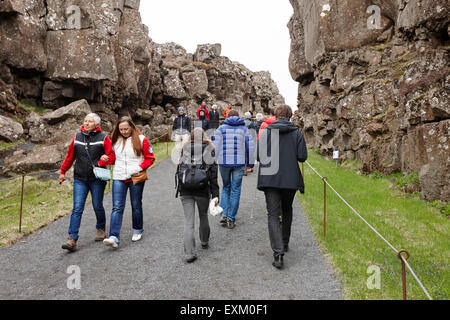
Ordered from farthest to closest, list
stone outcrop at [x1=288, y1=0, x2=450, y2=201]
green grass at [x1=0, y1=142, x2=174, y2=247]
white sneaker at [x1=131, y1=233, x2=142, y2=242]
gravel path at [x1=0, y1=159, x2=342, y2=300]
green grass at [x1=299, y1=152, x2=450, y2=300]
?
stone outcrop at [x1=288, y1=0, x2=450, y2=201] < green grass at [x1=0, y1=142, x2=174, y2=247] < white sneaker at [x1=131, y1=233, x2=142, y2=242] < green grass at [x1=299, y1=152, x2=450, y2=300] < gravel path at [x1=0, y1=159, x2=342, y2=300]

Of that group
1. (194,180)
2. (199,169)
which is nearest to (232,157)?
(199,169)

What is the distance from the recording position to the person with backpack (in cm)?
505

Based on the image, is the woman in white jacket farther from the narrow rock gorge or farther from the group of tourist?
the narrow rock gorge

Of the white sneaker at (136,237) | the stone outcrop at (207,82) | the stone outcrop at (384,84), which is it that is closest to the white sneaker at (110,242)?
the white sneaker at (136,237)

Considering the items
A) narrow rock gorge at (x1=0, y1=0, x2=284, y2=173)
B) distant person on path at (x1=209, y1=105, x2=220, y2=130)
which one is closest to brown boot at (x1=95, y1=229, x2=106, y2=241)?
narrow rock gorge at (x1=0, y1=0, x2=284, y2=173)

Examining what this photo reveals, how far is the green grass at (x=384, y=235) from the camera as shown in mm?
4387

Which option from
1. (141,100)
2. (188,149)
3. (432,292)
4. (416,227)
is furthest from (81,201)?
(141,100)

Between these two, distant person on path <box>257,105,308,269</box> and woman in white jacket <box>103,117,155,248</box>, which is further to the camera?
woman in white jacket <box>103,117,155,248</box>

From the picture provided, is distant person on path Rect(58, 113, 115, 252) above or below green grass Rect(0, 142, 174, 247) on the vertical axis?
above

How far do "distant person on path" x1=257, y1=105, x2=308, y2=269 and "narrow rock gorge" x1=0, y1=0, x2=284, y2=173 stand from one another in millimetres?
11064

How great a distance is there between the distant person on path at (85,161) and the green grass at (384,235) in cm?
449

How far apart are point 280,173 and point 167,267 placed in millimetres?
2391

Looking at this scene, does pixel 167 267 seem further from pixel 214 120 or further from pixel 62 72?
pixel 62 72

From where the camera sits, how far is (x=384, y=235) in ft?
20.9
